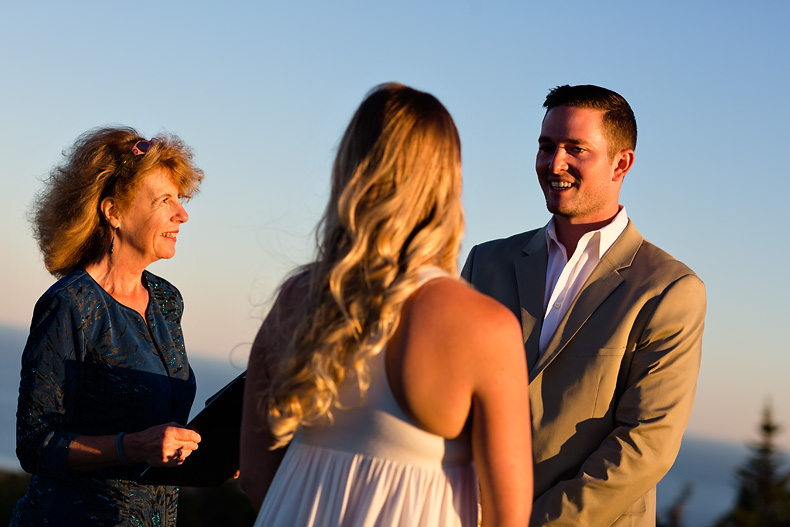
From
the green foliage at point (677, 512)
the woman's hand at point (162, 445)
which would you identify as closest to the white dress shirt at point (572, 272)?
the woman's hand at point (162, 445)

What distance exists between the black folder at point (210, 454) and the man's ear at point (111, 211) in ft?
3.56

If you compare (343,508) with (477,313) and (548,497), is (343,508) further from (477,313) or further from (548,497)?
(548,497)

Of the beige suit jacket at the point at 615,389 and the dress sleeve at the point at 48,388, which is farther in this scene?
the beige suit jacket at the point at 615,389

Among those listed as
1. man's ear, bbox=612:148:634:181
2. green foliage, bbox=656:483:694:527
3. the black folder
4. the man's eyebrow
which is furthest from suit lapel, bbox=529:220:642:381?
green foliage, bbox=656:483:694:527

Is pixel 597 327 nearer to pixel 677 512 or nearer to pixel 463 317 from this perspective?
pixel 463 317

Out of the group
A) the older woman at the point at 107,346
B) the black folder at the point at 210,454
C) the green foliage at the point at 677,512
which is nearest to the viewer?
the black folder at the point at 210,454

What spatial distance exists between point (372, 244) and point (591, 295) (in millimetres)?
1901

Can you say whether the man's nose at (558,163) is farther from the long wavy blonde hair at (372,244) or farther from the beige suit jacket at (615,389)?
the long wavy blonde hair at (372,244)

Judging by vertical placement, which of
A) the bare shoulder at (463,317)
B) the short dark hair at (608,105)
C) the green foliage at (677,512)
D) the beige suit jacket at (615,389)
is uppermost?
the short dark hair at (608,105)

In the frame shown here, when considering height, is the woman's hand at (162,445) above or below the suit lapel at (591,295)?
below

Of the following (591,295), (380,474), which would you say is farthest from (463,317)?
(591,295)

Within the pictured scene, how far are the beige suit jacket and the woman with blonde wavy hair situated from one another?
1357 millimetres

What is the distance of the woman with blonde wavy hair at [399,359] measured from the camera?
6.36 feet

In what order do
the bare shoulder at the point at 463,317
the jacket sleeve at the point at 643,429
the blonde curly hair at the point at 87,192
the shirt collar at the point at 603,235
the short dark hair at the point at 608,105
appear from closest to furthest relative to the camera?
1. the bare shoulder at the point at 463,317
2. the jacket sleeve at the point at 643,429
3. the blonde curly hair at the point at 87,192
4. the shirt collar at the point at 603,235
5. the short dark hair at the point at 608,105
